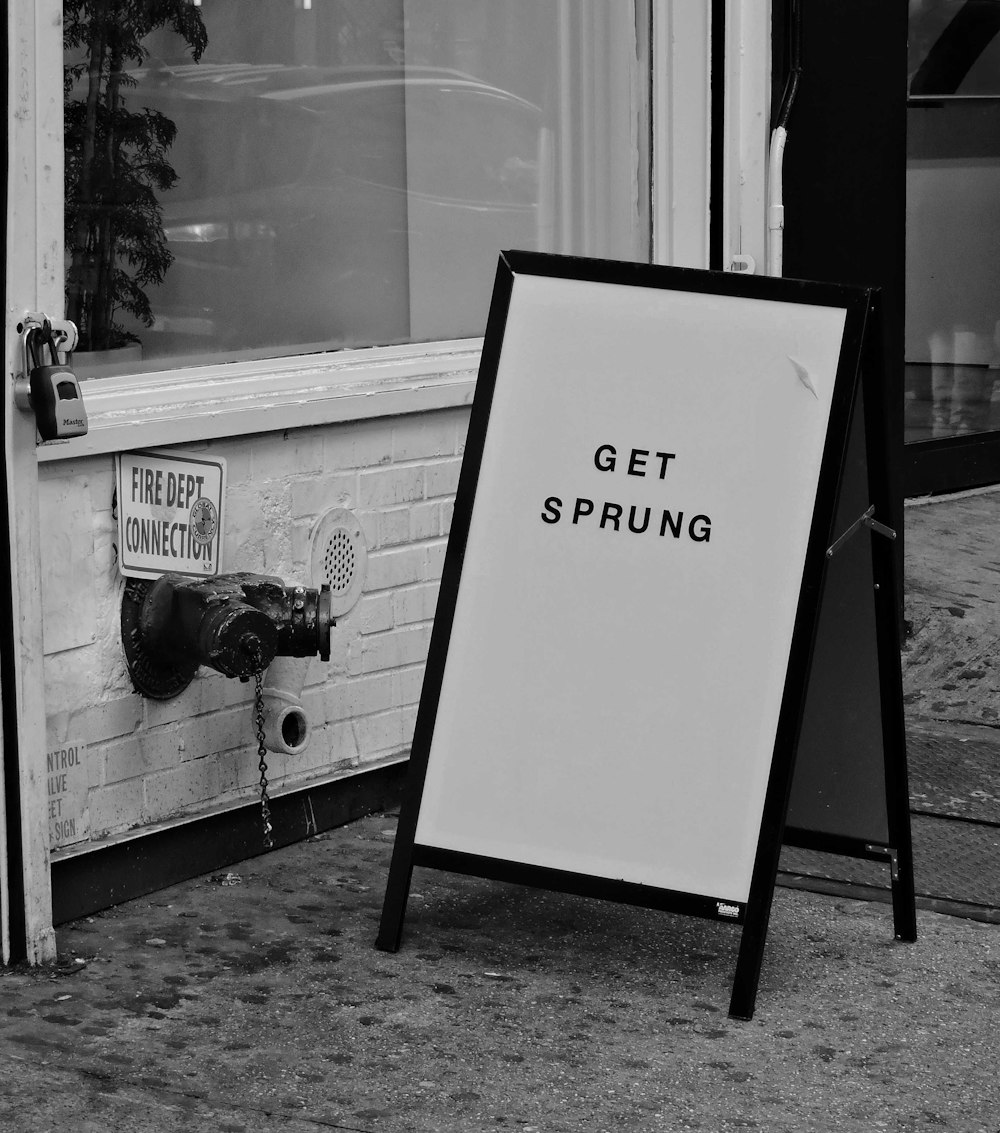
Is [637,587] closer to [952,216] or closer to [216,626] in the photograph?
[216,626]

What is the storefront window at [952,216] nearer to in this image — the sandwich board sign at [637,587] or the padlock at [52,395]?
the sandwich board sign at [637,587]

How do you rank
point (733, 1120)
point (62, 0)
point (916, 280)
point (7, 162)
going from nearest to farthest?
point (733, 1120), point (7, 162), point (62, 0), point (916, 280)

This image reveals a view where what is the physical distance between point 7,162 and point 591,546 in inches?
55.4

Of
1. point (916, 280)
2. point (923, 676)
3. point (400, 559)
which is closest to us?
point (400, 559)

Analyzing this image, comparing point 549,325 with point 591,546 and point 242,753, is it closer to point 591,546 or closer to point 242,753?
point 591,546

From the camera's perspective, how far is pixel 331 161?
4941 millimetres

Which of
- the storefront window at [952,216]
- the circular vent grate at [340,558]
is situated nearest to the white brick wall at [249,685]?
the circular vent grate at [340,558]

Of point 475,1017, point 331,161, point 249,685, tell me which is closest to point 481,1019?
point 475,1017

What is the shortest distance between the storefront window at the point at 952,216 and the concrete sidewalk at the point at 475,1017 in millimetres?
4046

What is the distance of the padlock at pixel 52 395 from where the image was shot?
356cm

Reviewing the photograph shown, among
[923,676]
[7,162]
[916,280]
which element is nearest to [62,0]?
[7,162]

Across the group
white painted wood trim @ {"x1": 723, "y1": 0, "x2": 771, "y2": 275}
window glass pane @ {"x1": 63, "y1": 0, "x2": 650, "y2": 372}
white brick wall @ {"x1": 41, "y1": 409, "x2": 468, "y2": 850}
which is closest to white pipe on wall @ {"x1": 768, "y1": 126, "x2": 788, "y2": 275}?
white painted wood trim @ {"x1": 723, "y1": 0, "x2": 771, "y2": 275}

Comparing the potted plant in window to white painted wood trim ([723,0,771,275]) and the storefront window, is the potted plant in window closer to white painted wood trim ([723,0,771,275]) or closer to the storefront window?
white painted wood trim ([723,0,771,275])

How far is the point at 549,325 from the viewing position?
147 inches
